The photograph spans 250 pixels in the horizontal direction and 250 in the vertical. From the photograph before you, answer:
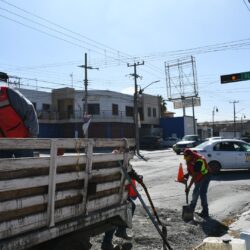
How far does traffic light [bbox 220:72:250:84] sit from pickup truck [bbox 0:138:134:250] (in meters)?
20.7

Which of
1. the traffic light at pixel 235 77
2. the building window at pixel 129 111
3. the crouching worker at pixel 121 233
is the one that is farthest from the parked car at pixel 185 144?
the crouching worker at pixel 121 233

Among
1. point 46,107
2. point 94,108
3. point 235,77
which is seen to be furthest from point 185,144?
point 46,107

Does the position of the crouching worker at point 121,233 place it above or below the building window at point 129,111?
below

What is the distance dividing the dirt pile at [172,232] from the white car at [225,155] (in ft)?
30.9

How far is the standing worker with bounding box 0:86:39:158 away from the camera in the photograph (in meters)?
4.64

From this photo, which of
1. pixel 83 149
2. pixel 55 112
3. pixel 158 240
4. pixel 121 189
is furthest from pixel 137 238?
pixel 55 112

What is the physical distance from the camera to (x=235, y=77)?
25.1m

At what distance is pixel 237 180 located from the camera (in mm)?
17531

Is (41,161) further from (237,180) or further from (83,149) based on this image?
(237,180)

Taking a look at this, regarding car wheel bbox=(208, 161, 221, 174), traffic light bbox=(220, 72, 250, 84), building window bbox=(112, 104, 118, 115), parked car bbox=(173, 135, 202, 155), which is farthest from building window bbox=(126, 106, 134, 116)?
car wheel bbox=(208, 161, 221, 174)

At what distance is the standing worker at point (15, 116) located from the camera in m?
4.64

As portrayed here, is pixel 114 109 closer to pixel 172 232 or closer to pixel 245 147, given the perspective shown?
pixel 245 147

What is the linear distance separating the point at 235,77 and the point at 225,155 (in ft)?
22.5

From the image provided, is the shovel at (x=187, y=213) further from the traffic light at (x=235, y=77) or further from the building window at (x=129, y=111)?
the building window at (x=129, y=111)
